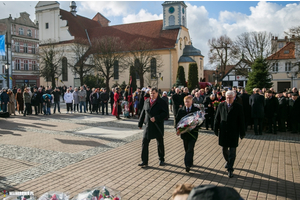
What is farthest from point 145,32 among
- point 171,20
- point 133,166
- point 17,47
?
point 133,166

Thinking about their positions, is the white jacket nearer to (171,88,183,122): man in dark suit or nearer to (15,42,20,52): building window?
(171,88,183,122): man in dark suit

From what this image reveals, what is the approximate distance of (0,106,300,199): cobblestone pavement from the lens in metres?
5.48

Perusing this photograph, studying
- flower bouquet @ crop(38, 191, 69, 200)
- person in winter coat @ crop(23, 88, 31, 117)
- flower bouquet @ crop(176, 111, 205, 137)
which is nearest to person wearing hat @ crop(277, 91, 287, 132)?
flower bouquet @ crop(176, 111, 205, 137)

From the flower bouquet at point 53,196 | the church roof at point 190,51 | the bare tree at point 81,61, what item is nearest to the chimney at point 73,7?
the bare tree at point 81,61

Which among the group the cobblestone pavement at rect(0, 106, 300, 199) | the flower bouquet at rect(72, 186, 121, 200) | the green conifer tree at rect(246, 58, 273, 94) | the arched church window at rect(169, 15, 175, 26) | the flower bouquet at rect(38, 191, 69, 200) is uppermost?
the arched church window at rect(169, 15, 175, 26)

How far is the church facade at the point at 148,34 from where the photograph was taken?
49091 millimetres

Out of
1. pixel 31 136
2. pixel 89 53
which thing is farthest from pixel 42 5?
pixel 31 136

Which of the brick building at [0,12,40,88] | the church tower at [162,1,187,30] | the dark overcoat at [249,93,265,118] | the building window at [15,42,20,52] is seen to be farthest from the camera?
the building window at [15,42,20,52]

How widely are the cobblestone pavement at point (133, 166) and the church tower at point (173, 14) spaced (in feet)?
143

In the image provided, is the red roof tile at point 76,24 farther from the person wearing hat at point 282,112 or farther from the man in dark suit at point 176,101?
the person wearing hat at point 282,112

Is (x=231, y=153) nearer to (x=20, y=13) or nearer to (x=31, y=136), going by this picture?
(x=31, y=136)

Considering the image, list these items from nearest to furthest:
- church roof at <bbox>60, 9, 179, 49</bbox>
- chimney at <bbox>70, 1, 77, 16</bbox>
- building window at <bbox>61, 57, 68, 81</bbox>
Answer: church roof at <bbox>60, 9, 179, 49</bbox> < building window at <bbox>61, 57, 68, 81</bbox> < chimney at <bbox>70, 1, 77, 16</bbox>

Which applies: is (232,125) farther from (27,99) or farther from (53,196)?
(27,99)

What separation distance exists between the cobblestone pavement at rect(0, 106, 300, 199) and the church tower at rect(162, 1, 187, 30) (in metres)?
43.5
